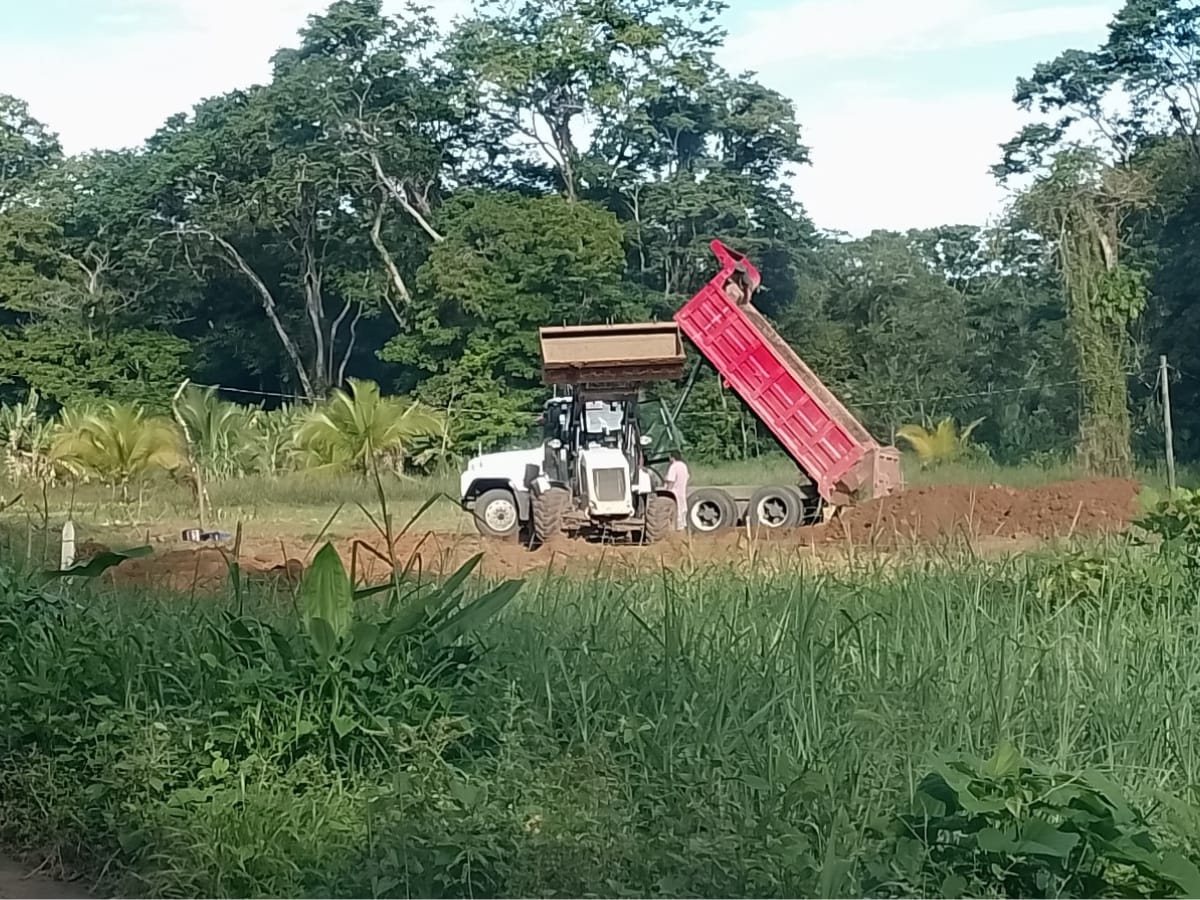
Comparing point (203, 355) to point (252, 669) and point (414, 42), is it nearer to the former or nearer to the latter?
point (414, 42)

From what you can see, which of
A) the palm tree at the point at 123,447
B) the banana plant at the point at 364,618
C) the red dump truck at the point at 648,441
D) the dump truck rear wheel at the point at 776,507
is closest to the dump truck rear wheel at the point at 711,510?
the red dump truck at the point at 648,441

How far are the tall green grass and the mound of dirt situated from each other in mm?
8074

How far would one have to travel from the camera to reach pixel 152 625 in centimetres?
614

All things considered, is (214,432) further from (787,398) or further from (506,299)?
(506,299)

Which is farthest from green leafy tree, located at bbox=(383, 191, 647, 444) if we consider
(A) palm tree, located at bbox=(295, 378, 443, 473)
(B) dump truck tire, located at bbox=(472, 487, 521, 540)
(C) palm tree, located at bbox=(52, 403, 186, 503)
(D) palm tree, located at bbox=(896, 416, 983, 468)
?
(B) dump truck tire, located at bbox=(472, 487, 521, 540)

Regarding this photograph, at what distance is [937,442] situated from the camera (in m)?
25.6

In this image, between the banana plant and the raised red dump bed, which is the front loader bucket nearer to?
the raised red dump bed

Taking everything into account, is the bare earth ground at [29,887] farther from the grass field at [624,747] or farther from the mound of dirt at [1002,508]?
the mound of dirt at [1002,508]

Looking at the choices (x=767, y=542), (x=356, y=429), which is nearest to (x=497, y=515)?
(x=767, y=542)

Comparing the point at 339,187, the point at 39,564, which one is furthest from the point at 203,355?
the point at 39,564

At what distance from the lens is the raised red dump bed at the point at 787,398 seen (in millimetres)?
16500

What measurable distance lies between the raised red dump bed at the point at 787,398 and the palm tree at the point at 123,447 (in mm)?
8614

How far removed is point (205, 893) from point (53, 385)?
3528 cm

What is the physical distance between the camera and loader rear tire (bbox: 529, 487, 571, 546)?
15250 mm
